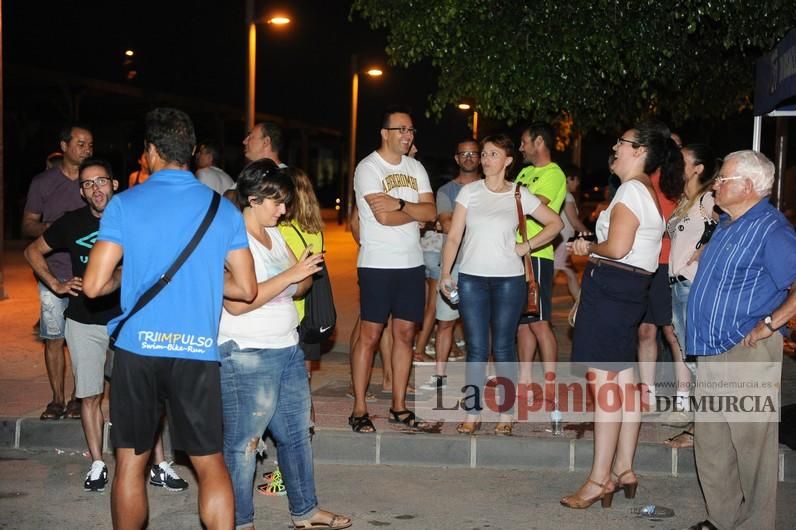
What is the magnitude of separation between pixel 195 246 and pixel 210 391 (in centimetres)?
63

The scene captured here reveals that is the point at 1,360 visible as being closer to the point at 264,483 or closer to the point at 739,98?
the point at 264,483

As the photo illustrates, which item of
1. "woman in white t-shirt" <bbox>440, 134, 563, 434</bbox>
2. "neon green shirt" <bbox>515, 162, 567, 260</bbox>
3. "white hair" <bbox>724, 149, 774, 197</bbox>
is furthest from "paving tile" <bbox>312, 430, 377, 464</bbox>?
"white hair" <bbox>724, 149, 774, 197</bbox>

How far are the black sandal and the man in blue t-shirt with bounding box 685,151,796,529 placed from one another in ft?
7.92

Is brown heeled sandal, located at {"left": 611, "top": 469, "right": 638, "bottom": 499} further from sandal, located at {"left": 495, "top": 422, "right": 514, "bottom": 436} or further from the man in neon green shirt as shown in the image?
the man in neon green shirt

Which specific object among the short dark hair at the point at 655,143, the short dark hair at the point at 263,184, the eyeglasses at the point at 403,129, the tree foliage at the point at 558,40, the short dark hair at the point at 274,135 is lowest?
the short dark hair at the point at 263,184

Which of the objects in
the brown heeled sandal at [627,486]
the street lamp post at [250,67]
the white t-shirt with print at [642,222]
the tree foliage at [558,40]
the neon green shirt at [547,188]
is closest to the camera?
the white t-shirt with print at [642,222]

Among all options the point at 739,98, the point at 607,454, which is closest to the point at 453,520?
the point at 607,454

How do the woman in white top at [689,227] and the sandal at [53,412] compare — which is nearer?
the woman in white top at [689,227]

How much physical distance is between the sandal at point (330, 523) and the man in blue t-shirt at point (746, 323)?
193 centimetres

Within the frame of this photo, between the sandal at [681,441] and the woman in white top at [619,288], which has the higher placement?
the woman in white top at [619,288]

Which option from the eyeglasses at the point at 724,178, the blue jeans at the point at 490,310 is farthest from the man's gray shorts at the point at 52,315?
the eyeglasses at the point at 724,178

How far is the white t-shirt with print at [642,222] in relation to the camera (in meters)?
5.24

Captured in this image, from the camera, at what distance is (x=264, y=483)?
607 cm

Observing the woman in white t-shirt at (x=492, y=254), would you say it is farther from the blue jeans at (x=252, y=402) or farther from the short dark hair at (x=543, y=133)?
the blue jeans at (x=252, y=402)
